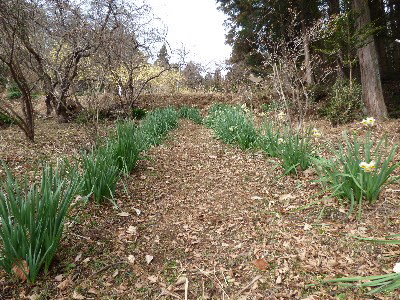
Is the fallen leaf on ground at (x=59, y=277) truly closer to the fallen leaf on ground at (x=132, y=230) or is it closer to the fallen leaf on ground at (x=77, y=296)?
the fallen leaf on ground at (x=77, y=296)

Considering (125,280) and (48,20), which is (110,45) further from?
(125,280)

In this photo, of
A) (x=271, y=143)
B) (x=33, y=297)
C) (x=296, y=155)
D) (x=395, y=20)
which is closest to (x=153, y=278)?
(x=33, y=297)

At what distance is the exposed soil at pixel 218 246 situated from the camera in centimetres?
160

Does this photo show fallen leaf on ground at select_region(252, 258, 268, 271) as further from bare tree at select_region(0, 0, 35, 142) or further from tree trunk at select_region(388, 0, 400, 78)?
tree trunk at select_region(388, 0, 400, 78)

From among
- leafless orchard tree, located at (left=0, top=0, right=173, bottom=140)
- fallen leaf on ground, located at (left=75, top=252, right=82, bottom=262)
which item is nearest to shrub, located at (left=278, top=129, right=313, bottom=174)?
fallen leaf on ground, located at (left=75, top=252, right=82, bottom=262)

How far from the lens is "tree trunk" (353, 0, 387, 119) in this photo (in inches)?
269

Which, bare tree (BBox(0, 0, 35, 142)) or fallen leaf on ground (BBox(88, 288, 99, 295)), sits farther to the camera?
bare tree (BBox(0, 0, 35, 142))

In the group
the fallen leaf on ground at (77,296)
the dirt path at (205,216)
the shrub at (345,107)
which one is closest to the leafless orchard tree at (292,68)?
the shrub at (345,107)

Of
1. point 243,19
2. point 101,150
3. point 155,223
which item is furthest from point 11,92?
point 155,223

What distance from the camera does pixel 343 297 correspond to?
1.42m

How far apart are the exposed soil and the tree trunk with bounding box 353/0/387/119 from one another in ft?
17.3

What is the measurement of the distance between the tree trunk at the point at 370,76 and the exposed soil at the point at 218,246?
5.26m

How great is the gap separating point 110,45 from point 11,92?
1107cm

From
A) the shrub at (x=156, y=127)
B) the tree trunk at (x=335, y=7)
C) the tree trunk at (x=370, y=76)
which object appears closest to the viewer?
the shrub at (x=156, y=127)
